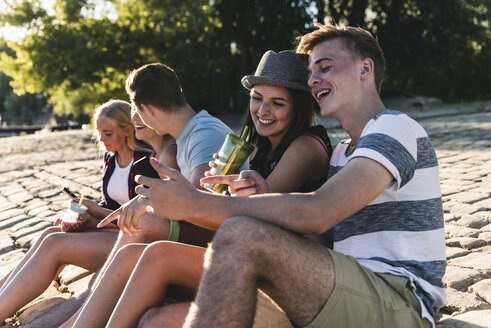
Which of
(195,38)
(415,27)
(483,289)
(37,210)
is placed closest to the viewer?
(483,289)

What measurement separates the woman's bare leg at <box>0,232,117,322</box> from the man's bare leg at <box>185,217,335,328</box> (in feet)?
6.00

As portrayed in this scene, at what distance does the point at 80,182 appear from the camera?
770 cm

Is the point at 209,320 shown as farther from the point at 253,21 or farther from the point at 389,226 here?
the point at 253,21

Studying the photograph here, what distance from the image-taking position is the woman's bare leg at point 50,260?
128 inches

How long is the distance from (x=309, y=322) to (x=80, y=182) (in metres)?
6.34

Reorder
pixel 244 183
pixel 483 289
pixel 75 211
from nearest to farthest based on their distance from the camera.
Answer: pixel 244 183 → pixel 483 289 → pixel 75 211

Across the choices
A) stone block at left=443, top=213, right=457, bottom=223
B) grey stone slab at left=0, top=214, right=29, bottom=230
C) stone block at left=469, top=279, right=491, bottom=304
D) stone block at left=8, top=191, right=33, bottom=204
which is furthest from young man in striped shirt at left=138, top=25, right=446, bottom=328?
stone block at left=8, top=191, right=33, bottom=204

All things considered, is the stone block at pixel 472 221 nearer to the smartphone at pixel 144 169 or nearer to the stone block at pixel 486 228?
the stone block at pixel 486 228

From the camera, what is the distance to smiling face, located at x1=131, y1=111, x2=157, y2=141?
156 inches

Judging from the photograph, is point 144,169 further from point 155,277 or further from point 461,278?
point 461,278

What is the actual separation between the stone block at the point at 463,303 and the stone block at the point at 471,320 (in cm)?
13

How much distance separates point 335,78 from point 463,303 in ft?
4.54

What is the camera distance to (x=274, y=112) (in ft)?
10.3

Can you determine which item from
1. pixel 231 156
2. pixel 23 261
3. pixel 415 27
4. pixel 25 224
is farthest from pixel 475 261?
pixel 415 27
